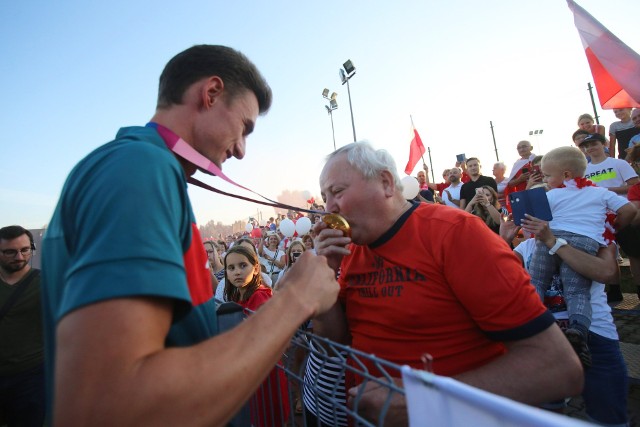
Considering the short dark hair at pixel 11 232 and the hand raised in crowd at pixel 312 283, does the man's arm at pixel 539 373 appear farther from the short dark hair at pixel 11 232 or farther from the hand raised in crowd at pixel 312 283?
the short dark hair at pixel 11 232

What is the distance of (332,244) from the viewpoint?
1.87m

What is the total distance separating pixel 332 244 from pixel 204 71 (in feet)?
3.39

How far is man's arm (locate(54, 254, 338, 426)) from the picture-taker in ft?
2.03

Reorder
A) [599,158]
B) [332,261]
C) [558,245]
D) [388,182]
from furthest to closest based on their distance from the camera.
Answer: [599,158] < [558,245] < [388,182] < [332,261]

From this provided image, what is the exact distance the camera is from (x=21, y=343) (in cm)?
355

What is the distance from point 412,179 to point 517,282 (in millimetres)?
5429

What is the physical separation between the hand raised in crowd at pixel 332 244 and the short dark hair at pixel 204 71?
2.82ft

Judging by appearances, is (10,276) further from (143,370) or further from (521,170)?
(521,170)

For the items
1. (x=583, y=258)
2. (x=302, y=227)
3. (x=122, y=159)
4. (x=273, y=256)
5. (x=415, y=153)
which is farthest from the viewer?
(x=415, y=153)

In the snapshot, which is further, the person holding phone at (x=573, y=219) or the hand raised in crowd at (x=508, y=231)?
the hand raised in crowd at (x=508, y=231)

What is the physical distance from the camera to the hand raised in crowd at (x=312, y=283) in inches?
38.6

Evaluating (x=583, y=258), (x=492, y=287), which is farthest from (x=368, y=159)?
(x=583, y=258)

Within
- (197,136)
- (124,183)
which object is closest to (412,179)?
(197,136)

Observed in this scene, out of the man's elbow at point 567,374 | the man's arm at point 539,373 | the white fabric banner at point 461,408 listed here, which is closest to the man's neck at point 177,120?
the white fabric banner at point 461,408
